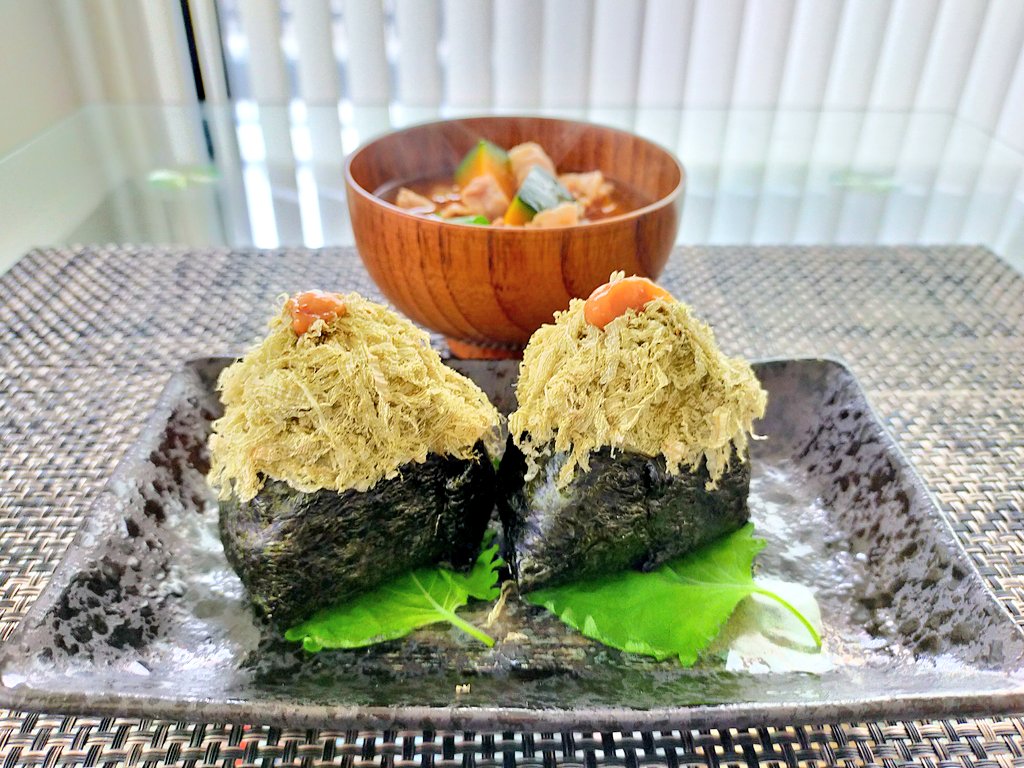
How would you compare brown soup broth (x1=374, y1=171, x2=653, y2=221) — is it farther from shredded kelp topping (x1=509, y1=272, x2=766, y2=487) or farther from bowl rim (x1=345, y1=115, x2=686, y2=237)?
shredded kelp topping (x1=509, y1=272, x2=766, y2=487)

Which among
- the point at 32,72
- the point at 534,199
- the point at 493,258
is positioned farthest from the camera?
the point at 32,72

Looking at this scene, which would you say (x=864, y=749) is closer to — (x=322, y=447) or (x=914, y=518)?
(x=914, y=518)

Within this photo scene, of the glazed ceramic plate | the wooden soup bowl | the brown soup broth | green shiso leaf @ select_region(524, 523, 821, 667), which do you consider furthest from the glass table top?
green shiso leaf @ select_region(524, 523, 821, 667)

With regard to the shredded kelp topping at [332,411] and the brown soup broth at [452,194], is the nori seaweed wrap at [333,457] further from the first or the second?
the brown soup broth at [452,194]

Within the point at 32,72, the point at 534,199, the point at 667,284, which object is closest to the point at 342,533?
the point at 534,199

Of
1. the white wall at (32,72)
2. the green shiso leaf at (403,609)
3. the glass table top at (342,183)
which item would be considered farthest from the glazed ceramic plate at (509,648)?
the white wall at (32,72)

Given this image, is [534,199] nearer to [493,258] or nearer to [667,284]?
[493,258]
